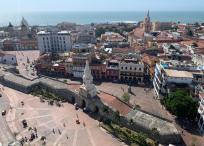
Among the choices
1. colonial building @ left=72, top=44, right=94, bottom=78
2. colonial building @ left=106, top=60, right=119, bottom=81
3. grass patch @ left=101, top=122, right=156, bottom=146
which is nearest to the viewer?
grass patch @ left=101, top=122, right=156, bottom=146

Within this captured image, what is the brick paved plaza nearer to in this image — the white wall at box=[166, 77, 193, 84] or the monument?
the monument

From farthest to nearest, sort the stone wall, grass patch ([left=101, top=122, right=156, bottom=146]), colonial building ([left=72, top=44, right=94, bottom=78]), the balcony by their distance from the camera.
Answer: colonial building ([left=72, top=44, right=94, bottom=78]) → the balcony → grass patch ([left=101, top=122, right=156, bottom=146]) → the stone wall

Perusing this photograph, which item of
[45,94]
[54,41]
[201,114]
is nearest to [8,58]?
[54,41]

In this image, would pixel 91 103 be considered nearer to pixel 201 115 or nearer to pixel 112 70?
pixel 112 70

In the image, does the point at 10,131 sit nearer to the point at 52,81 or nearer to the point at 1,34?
the point at 52,81

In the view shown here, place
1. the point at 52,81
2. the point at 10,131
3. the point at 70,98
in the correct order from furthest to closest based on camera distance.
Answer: the point at 52,81, the point at 70,98, the point at 10,131

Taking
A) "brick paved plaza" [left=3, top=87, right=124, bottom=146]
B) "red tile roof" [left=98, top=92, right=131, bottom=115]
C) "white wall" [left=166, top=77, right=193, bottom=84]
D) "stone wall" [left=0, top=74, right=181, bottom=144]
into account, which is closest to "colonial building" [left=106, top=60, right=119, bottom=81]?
"stone wall" [left=0, top=74, right=181, bottom=144]

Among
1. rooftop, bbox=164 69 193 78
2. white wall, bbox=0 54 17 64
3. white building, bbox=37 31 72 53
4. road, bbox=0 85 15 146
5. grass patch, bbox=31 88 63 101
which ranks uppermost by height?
white building, bbox=37 31 72 53

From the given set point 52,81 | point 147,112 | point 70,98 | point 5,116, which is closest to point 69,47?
point 52,81

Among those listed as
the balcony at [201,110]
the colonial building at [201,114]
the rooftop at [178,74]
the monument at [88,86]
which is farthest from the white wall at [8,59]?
the balcony at [201,110]
